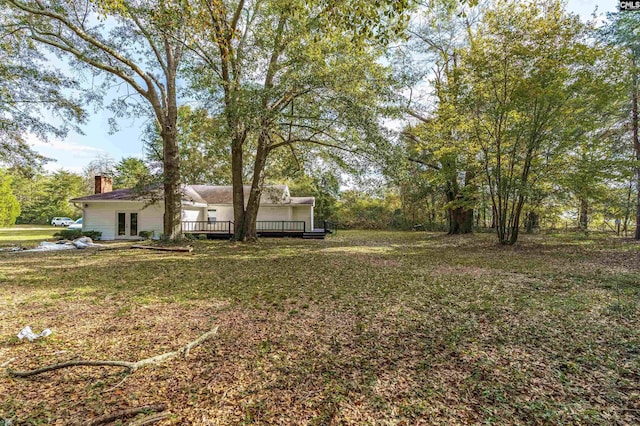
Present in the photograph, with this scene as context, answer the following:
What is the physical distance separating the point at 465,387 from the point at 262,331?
2.22 meters

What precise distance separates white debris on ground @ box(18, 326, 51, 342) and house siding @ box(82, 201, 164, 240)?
1376cm

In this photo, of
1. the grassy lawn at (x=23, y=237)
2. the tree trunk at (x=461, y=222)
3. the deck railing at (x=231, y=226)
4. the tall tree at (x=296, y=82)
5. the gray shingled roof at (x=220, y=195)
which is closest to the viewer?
the tall tree at (x=296, y=82)

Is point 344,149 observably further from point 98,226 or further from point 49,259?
point 98,226

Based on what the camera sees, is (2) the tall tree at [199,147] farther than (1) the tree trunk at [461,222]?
No

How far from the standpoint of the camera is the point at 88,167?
1523 inches

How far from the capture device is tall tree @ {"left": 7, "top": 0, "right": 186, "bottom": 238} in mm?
9336

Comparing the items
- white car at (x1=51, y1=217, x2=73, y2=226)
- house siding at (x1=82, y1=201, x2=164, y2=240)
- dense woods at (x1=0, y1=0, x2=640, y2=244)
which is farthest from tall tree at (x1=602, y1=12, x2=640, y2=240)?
white car at (x1=51, y1=217, x2=73, y2=226)

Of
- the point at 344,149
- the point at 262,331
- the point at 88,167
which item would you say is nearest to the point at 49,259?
the point at 262,331

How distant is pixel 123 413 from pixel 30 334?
2312 mm

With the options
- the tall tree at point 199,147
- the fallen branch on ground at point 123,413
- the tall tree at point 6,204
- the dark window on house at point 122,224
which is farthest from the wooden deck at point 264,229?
the fallen branch on ground at point 123,413

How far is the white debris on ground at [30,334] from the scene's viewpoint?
322 cm

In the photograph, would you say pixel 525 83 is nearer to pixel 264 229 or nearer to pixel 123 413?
pixel 123 413

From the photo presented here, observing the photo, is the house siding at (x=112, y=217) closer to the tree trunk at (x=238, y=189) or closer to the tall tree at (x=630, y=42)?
the tree trunk at (x=238, y=189)

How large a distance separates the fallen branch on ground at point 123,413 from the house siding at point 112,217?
622 inches
